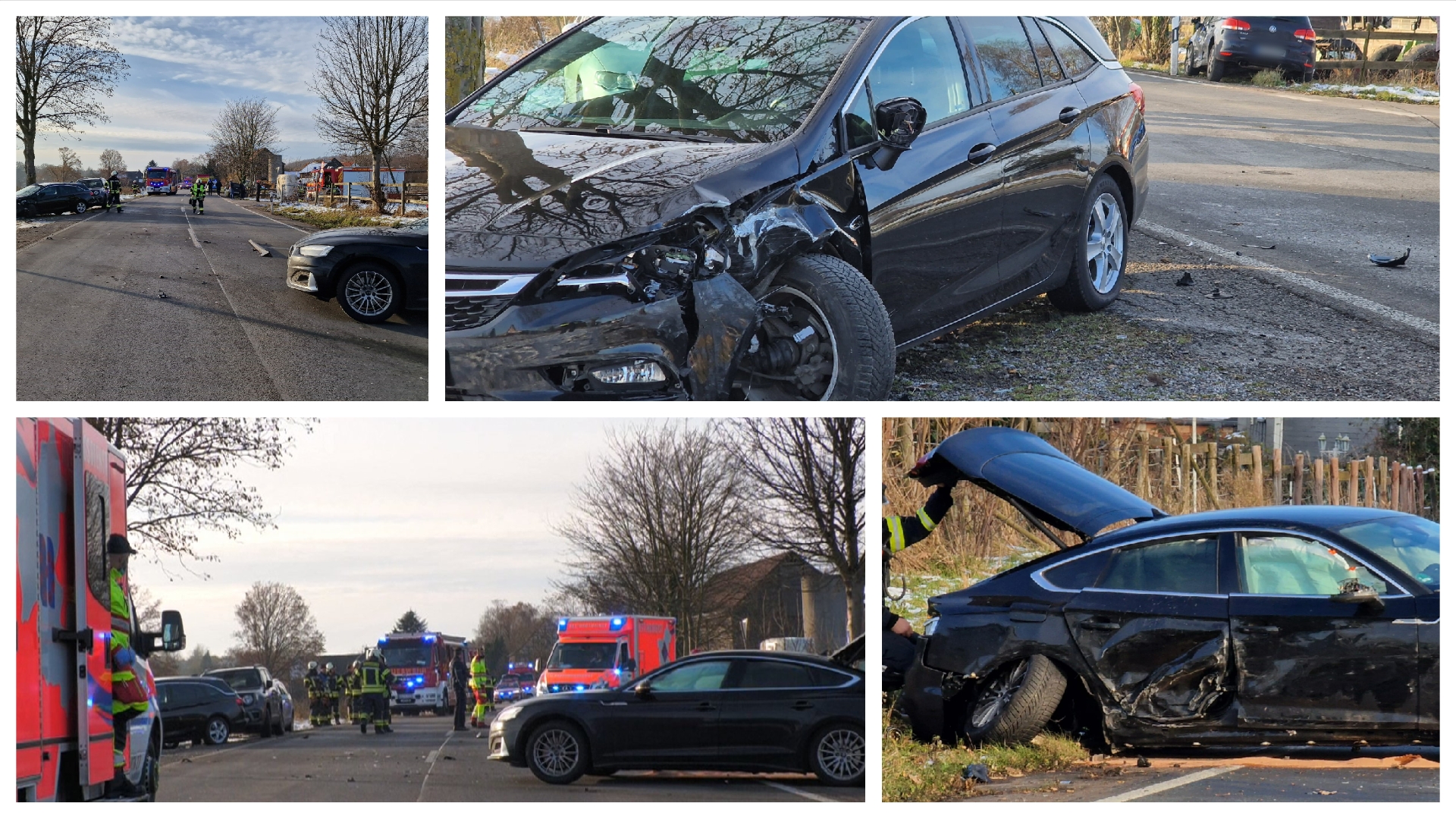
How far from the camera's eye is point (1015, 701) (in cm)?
540

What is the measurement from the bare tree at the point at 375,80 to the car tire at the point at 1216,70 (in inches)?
165

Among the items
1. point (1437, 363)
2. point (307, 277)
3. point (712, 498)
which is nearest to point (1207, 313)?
point (1437, 363)

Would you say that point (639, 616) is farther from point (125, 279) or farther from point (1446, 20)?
point (1446, 20)

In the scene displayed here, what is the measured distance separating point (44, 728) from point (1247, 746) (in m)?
4.54

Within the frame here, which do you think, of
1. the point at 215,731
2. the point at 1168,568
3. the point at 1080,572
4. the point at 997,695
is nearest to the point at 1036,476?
the point at 1080,572

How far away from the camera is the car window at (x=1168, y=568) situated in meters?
5.06

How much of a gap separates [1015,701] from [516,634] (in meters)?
15.8

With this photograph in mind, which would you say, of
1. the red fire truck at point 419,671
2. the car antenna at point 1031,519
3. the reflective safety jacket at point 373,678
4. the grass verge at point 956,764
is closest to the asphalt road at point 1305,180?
the car antenna at point 1031,519

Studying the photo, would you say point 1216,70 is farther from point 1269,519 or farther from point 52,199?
point 52,199

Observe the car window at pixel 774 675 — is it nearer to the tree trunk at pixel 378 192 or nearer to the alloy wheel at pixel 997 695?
the alloy wheel at pixel 997 695

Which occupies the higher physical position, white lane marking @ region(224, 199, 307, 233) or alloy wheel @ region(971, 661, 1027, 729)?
white lane marking @ region(224, 199, 307, 233)

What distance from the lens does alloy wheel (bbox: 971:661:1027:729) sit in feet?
17.8

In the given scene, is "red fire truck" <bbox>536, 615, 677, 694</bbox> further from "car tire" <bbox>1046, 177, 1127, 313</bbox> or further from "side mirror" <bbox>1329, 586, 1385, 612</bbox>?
"side mirror" <bbox>1329, 586, 1385, 612</bbox>

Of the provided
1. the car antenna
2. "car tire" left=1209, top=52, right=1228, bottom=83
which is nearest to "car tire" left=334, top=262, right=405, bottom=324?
the car antenna
